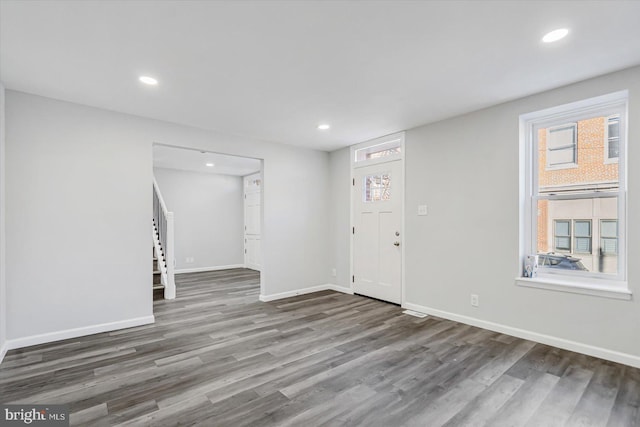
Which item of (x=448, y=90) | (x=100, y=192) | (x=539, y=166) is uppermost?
(x=448, y=90)

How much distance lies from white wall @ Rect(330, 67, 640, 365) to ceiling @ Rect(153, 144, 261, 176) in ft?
10.1

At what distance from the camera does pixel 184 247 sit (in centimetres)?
738

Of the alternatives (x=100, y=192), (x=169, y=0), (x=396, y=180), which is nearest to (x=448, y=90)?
(x=396, y=180)

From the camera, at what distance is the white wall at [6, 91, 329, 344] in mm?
2988

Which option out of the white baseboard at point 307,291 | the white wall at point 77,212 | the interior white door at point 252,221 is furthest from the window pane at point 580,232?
the interior white door at point 252,221

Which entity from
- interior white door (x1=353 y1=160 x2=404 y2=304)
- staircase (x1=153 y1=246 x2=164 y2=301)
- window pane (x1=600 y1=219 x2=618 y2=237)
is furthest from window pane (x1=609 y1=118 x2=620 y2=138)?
staircase (x1=153 y1=246 x2=164 y2=301)

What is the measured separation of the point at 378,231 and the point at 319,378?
273 cm

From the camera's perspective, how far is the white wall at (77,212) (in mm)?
2988

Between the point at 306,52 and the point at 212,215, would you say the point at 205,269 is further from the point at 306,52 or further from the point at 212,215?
the point at 306,52

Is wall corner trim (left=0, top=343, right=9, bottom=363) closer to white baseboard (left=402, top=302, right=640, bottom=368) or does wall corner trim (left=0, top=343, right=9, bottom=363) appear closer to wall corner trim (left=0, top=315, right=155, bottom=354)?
wall corner trim (left=0, top=315, right=155, bottom=354)

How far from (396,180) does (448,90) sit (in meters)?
1.69

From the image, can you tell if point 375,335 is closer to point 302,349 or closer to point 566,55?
point 302,349

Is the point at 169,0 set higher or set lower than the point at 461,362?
higher

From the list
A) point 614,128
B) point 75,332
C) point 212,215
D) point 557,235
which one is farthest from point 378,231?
point 212,215
